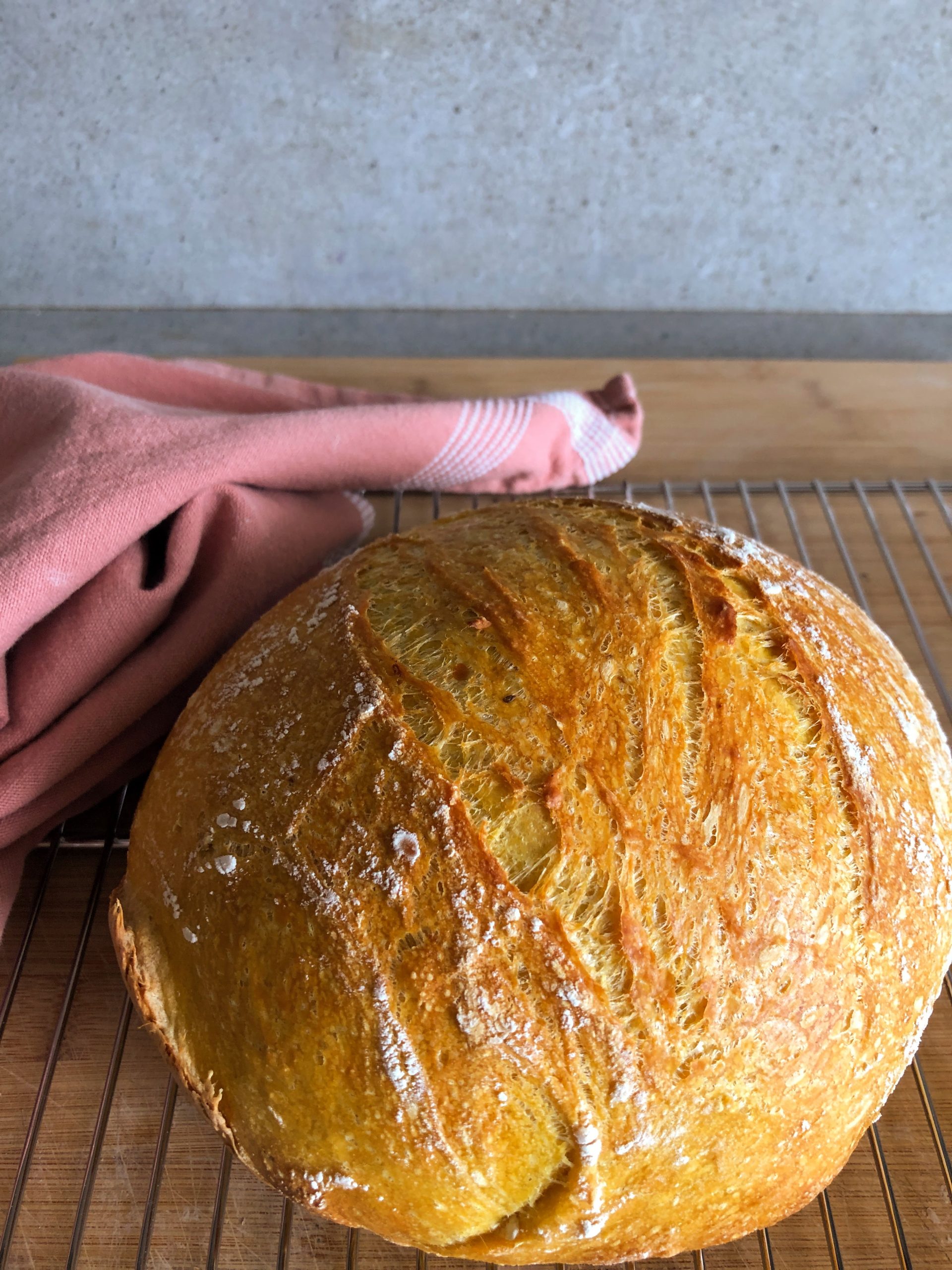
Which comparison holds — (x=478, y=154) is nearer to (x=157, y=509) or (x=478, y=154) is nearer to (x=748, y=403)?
(x=748, y=403)

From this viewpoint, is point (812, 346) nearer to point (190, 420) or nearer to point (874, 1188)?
point (190, 420)

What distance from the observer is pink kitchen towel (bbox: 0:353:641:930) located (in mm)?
874

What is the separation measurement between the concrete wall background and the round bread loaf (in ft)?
3.05

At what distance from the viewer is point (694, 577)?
790mm

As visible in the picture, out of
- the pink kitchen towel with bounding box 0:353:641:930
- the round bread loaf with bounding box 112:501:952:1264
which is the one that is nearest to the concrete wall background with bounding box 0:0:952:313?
the pink kitchen towel with bounding box 0:353:641:930

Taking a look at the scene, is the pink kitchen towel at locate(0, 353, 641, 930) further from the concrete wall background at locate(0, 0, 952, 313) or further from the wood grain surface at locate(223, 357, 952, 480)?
the concrete wall background at locate(0, 0, 952, 313)

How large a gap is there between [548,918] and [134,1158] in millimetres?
423

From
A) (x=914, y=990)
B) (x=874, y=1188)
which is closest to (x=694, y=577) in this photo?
(x=914, y=990)

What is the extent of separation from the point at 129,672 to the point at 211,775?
227mm

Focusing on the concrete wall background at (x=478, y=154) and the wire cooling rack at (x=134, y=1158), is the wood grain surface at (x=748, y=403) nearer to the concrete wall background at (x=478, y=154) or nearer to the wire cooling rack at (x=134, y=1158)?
the concrete wall background at (x=478, y=154)

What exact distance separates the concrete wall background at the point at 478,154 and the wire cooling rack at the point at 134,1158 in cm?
95

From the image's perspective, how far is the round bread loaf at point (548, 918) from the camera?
63cm

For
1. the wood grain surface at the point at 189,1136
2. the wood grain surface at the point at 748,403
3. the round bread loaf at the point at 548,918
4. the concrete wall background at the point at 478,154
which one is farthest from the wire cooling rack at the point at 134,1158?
A: the concrete wall background at the point at 478,154

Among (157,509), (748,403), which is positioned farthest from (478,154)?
(157,509)
